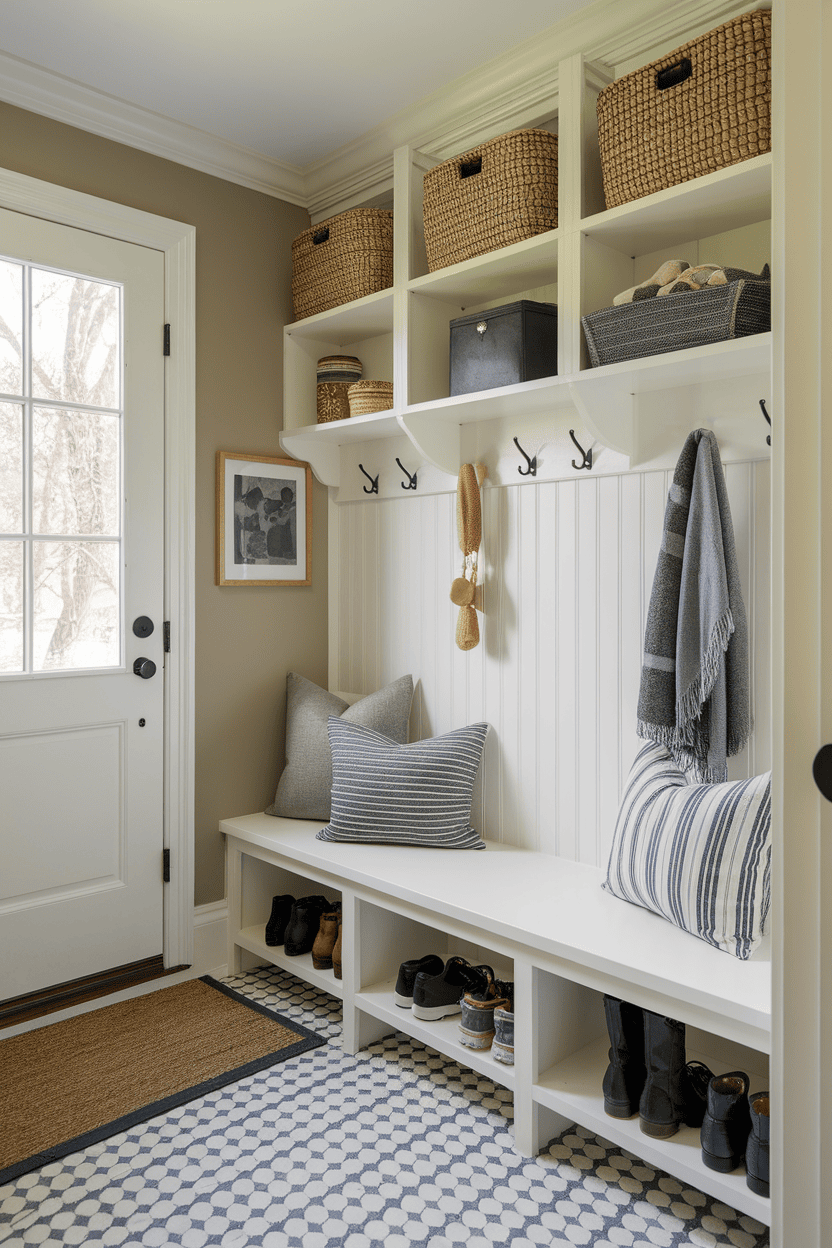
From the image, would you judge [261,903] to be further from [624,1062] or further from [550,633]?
[624,1062]

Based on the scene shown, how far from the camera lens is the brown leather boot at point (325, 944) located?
2.43 metres

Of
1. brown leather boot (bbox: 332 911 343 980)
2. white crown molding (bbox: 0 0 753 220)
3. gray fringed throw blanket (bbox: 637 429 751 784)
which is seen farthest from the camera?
brown leather boot (bbox: 332 911 343 980)

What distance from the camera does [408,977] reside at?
216cm

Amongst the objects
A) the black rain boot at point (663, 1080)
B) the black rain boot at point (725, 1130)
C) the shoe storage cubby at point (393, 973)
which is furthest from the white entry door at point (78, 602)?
the black rain boot at point (725, 1130)

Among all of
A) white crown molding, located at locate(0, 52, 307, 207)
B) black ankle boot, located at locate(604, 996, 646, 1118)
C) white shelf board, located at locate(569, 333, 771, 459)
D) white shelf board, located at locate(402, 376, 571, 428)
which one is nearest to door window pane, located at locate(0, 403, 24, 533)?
white crown molding, located at locate(0, 52, 307, 207)

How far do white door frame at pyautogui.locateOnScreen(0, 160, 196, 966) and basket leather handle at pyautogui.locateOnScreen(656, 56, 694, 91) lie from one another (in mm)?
1418

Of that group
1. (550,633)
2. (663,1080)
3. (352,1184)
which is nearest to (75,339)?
(550,633)

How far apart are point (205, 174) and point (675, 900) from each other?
2.41 m

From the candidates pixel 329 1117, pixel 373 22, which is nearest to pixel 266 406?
pixel 373 22

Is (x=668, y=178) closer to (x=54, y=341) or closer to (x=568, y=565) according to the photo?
(x=568, y=565)

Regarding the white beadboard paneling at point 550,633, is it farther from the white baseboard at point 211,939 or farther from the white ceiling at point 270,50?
the white ceiling at point 270,50

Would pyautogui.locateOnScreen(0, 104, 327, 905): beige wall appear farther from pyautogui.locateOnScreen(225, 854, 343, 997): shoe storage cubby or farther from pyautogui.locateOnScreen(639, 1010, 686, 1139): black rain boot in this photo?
pyautogui.locateOnScreen(639, 1010, 686, 1139): black rain boot

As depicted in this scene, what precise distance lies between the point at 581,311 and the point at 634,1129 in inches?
67.3

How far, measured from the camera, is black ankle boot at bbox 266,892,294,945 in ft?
8.58
